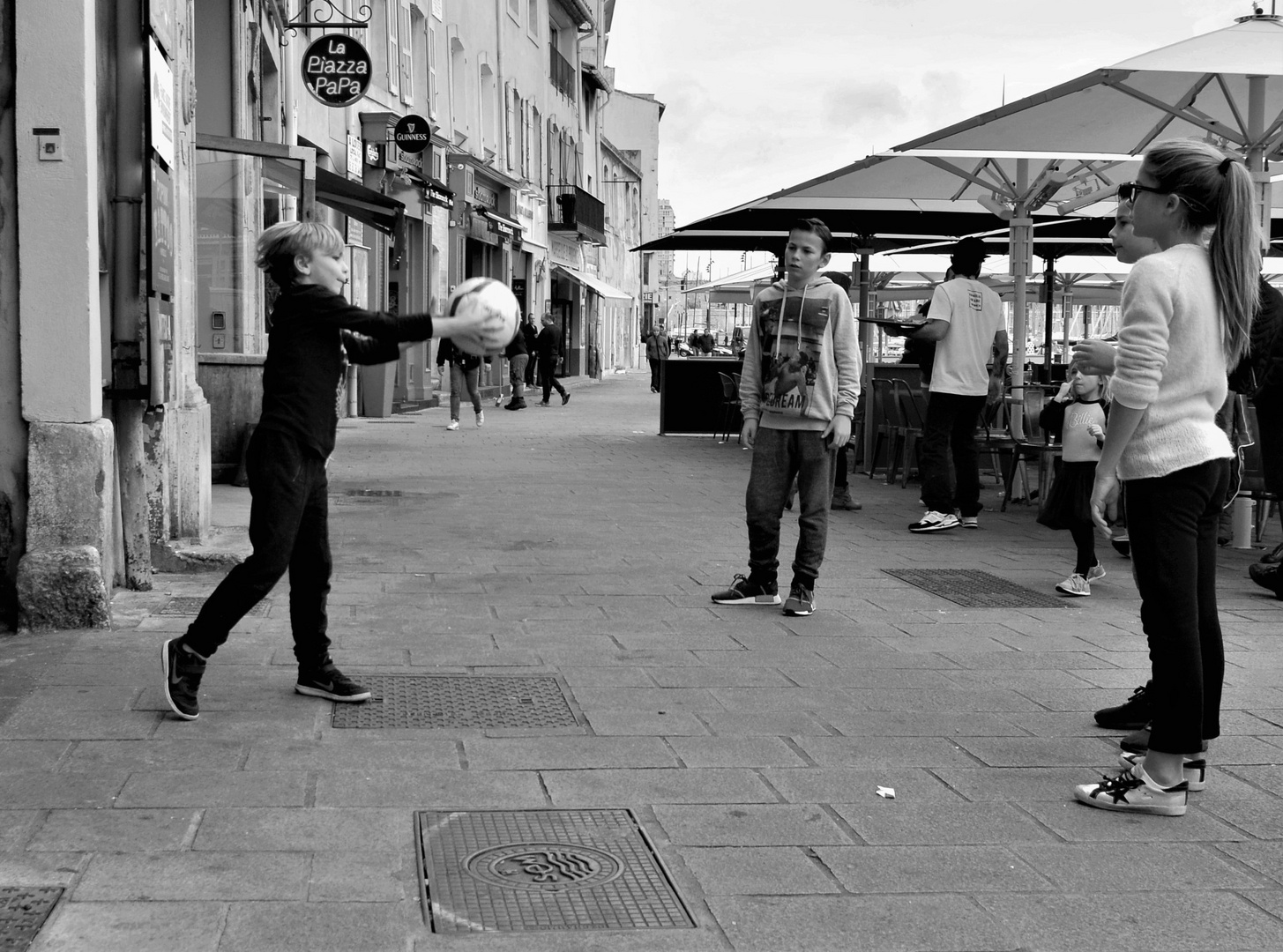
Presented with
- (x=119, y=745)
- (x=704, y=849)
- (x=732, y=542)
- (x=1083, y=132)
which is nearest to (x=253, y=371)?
(x=732, y=542)

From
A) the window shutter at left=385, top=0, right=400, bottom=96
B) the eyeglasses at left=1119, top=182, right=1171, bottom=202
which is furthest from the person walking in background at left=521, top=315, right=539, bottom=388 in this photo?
the eyeglasses at left=1119, top=182, right=1171, bottom=202

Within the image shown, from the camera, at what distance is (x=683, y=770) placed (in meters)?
4.50

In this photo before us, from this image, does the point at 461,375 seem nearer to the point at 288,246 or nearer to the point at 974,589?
the point at 974,589

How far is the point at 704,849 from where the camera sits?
12.4 ft

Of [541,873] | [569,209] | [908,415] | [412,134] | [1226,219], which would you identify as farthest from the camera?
[569,209]

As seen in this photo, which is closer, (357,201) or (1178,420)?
(1178,420)

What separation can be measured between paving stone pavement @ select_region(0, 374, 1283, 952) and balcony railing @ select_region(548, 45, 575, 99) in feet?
115

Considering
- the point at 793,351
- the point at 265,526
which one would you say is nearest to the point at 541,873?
the point at 265,526

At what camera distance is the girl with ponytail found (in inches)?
163


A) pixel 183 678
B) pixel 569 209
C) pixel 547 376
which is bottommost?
pixel 183 678

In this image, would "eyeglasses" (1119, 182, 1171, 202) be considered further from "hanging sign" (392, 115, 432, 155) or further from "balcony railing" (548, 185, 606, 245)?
"balcony railing" (548, 185, 606, 245)

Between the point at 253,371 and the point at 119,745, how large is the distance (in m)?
7.67

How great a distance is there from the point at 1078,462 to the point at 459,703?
12.7 ft

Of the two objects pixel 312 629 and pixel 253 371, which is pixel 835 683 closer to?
pixel 312 629
